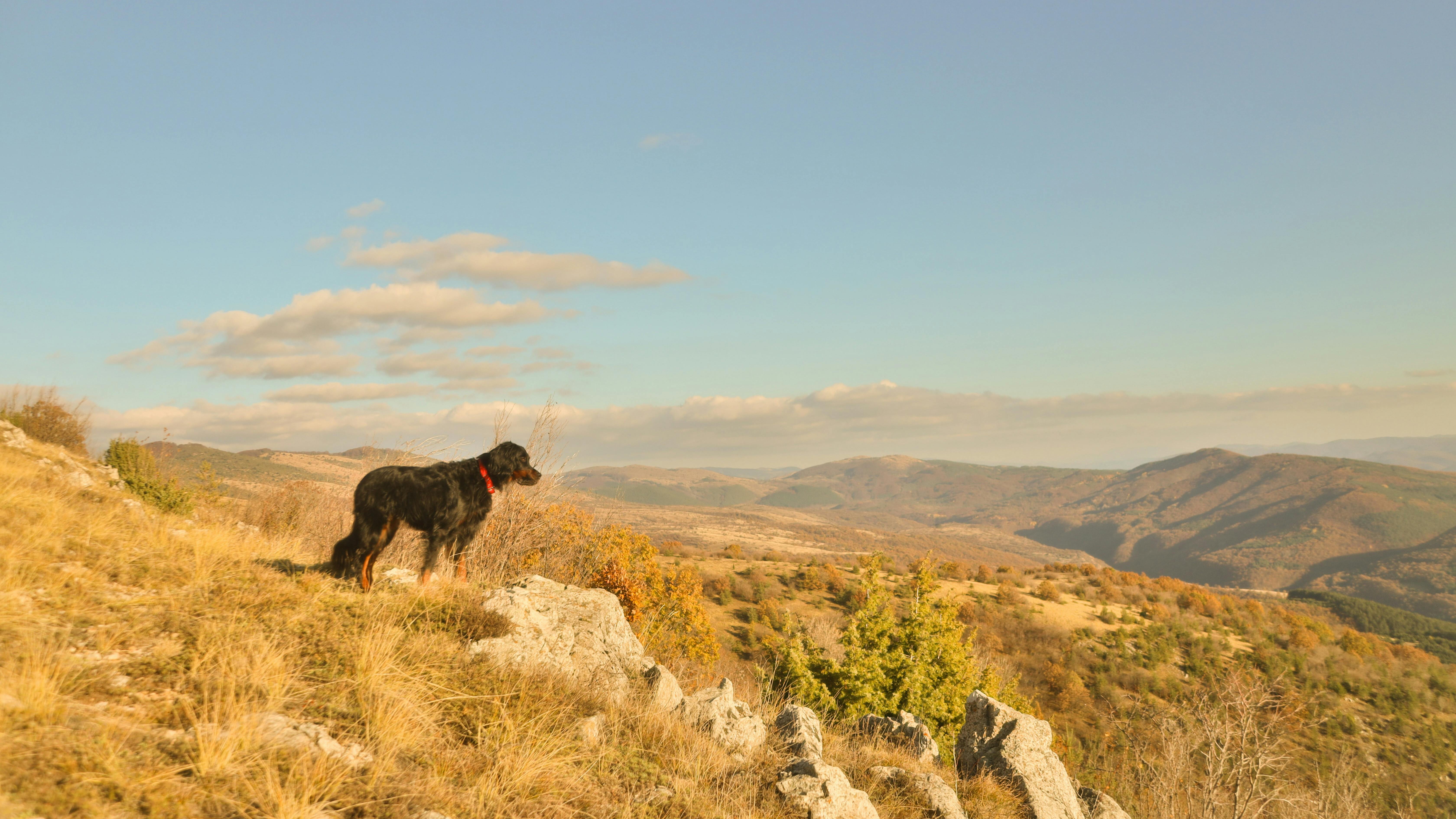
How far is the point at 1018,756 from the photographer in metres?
A: 7.00

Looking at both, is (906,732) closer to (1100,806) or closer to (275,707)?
(1100,806)

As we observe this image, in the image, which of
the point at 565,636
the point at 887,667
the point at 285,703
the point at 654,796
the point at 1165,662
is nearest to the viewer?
the point at 285,703

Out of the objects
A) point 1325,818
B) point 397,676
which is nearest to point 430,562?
point 397,676

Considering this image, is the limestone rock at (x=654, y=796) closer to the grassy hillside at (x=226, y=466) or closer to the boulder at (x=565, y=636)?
the boulder at (x=565, y=636)

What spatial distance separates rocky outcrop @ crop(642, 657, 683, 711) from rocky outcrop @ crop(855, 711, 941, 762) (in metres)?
2.69

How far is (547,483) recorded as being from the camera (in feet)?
40.4

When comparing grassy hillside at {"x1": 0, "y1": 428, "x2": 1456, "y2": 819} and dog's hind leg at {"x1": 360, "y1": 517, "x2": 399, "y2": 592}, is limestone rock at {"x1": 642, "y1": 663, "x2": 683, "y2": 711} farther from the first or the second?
dog's hind leg at {"x1": 360, "y1": 517, "x2": 399, "y2": 592}

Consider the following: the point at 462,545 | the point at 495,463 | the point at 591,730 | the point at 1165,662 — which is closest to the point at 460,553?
the point at 462,545

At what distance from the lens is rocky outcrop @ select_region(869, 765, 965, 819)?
5.45 m

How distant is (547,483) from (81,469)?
9561mm

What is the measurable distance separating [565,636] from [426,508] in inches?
71.2

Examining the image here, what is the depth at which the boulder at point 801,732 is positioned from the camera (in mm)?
5902

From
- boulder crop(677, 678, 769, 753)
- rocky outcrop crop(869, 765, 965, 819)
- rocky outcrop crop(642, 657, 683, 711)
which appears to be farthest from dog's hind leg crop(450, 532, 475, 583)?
rocky outcrop crop(869, 765, 965, 819)

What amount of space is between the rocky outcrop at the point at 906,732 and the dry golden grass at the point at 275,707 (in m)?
0.77
